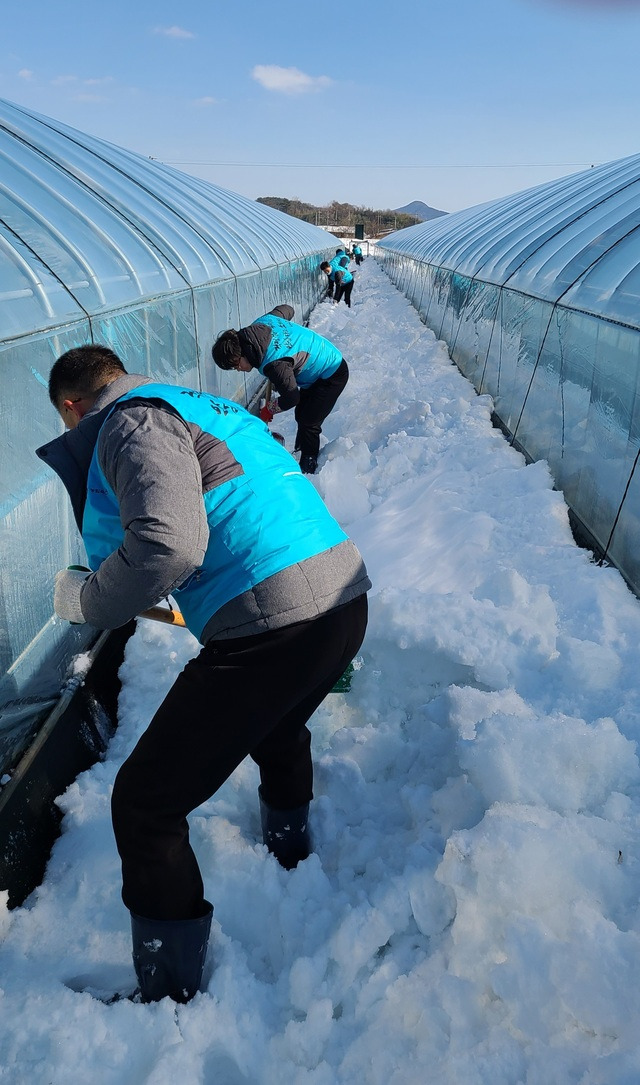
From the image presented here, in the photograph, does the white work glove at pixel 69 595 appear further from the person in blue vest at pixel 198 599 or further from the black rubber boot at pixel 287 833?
the black rubber boot at pixel 287 833

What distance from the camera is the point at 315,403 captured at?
222 inches

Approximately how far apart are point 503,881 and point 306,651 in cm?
85

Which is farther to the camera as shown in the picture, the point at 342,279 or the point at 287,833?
the point at 342,279

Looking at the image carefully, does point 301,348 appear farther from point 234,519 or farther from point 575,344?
point 234,519

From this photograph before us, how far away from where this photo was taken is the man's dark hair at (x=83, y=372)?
1.73m

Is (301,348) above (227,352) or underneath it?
underneath

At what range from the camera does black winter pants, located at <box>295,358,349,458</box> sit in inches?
221

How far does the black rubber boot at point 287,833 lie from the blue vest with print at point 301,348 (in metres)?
3.22

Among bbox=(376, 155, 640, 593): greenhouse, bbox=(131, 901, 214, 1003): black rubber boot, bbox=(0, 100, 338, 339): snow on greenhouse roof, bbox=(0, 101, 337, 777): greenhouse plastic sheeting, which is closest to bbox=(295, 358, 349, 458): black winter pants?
bbox=(0, 101, 337, 777): greenhouse plastic sheeting

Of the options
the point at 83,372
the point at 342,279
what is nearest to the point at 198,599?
the point at 83,372

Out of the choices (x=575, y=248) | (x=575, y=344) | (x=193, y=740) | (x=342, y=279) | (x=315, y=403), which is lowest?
(x=315, y=403)

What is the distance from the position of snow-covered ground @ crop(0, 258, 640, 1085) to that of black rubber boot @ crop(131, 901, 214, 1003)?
0.05m

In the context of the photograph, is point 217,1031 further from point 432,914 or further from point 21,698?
point 21,698

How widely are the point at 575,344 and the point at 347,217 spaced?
102286mm
